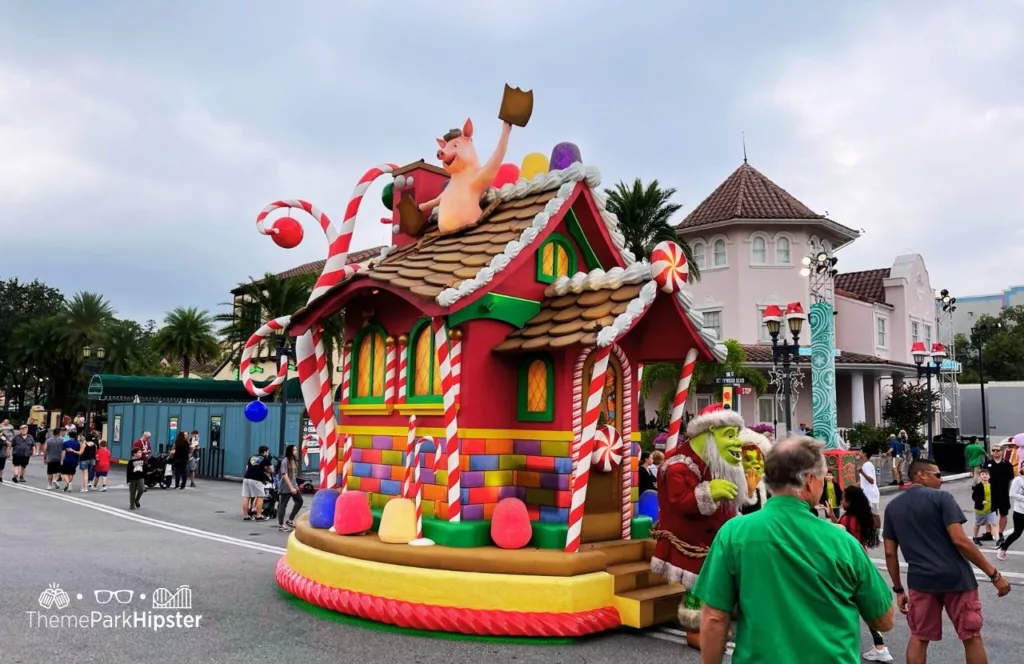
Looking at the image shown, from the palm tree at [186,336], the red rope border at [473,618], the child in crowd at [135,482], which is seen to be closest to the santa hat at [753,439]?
the red rope border at [473,618]

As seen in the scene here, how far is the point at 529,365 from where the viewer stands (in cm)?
764

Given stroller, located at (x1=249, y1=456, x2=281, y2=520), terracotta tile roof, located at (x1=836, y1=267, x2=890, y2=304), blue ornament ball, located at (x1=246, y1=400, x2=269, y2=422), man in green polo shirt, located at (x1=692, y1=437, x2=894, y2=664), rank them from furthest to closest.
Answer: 1. terracotta tile roof, located at (x1=836, y1=267, x2=890, y2=304)
2. blue ornament ball, located at (x1=246, y1=400, x2=269, y2=422)
3. stroller, located at (x1=249, y1=456, x2=281, y2=520)
4. man in green polo shirt, located at (x1=692, y1=437, x2=894, y2=664)

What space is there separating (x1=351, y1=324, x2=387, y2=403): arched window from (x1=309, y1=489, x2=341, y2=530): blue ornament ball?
1.15 m

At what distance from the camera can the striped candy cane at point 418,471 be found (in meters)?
7.07

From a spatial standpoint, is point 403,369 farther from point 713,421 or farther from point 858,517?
point 858,517

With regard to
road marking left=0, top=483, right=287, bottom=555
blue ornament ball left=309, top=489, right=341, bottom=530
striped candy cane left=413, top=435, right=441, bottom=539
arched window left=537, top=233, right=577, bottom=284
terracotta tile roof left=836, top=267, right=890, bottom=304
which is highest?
terracotta tile roof left=836, top=267, right=890, bottom=304

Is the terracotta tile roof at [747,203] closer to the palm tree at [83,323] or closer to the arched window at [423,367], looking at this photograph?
the arched window at [423,367]

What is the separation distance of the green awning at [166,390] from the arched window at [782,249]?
21.3 m

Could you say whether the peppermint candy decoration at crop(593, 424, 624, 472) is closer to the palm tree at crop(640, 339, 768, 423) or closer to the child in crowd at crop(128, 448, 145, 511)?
the child in crowd at crop(128, 448, 145, 511)

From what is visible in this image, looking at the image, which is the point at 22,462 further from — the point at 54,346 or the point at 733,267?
the point at 54,346

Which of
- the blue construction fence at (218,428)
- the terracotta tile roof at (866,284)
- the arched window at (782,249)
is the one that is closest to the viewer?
the blue construction fence at (218,428)

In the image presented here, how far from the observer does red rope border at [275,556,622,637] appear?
6.19 meters

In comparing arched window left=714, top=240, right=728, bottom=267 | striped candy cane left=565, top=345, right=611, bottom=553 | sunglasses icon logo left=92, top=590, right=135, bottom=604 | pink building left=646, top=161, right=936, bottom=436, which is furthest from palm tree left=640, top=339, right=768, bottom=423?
sunglasses icon logo left=92, top=590, right=135, bottom=604

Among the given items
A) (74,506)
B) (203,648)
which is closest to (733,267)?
(74,506)
